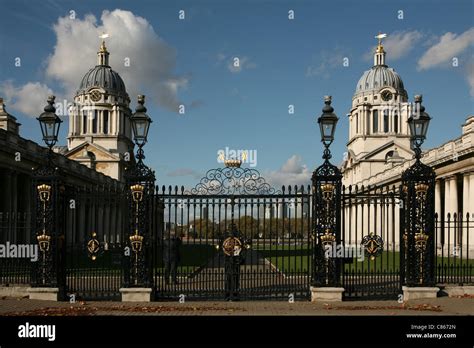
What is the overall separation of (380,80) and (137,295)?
102 m

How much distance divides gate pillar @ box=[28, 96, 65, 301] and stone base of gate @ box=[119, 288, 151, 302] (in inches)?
79.5

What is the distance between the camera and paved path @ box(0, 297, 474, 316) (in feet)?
49.2

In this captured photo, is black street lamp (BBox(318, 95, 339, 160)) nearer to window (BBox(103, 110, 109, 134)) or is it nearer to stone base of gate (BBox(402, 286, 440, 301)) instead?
stone base of gate (BBox(402, 286, 440, 301))

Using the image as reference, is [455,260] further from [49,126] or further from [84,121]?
[84,121]

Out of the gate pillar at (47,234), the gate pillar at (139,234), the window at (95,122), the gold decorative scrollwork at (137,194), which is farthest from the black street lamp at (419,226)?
the window at (95,122)

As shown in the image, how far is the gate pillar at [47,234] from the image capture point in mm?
17391

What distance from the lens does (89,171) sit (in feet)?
210

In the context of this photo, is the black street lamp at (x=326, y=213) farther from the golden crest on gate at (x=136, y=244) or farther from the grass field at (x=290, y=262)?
the golden crest on gate at (x=136, y=244)

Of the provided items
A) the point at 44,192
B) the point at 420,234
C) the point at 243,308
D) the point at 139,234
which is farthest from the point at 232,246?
the point at 44,192

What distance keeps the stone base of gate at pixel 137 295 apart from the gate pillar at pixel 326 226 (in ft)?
15.7

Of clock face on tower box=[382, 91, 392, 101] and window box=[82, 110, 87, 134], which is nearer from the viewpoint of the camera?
window box=[82, 110, 87, 134]

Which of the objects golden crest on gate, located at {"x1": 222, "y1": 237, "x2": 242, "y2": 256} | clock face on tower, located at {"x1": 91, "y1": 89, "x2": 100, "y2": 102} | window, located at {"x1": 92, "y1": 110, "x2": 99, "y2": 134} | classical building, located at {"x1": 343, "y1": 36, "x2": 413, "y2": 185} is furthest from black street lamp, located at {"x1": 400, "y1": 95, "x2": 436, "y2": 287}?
clock face on tower, located at {"x1": 91, "y1": 89, "x2": 100, "y2": 102}

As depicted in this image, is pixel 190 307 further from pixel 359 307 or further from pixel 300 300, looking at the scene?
pixel 359 307
